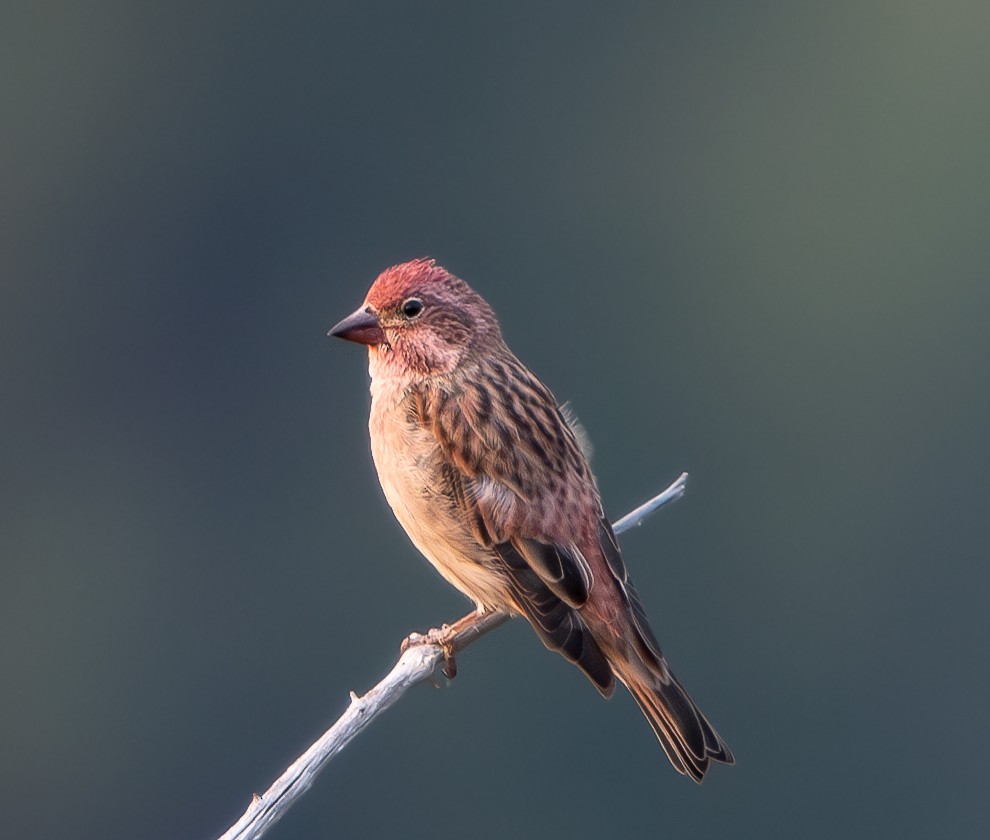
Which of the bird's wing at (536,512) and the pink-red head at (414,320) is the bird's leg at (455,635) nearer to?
the bird's wing at (536,512)

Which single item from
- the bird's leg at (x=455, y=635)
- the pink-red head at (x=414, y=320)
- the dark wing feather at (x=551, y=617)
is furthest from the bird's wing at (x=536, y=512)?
the bird's leg at (x=455, y=635)

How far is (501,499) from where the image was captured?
655cm

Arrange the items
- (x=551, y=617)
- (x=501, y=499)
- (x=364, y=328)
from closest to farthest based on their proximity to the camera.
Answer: (x=551, y=617), (x=501, y=499), (x=364, y=328)

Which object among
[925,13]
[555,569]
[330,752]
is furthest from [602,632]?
[925,13]

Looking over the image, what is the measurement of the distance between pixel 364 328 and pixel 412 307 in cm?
18

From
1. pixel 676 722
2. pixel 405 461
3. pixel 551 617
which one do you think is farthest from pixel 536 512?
pixel 676 722

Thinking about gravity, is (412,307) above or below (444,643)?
above

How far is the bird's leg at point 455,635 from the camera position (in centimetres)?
654

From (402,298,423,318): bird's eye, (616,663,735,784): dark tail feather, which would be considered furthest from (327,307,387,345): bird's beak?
(616,663,735,784): dark tail feather

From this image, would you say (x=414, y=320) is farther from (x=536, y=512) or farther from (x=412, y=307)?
(x=536, y=512)

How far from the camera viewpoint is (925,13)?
35.1 m

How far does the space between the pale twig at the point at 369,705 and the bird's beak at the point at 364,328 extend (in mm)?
1015

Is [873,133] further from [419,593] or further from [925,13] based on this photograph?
[419,593]

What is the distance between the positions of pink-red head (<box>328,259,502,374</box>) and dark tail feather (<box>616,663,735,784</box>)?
1.26 m
